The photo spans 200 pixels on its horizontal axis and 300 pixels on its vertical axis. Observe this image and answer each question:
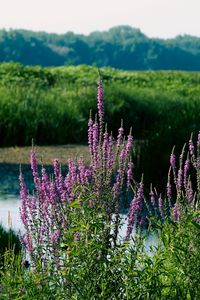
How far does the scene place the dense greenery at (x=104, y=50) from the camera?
140375 millimetres

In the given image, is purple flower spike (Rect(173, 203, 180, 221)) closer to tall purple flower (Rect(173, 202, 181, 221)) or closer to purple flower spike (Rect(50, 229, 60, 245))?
tall purple flower (Rect(173, 202, 181, 221))

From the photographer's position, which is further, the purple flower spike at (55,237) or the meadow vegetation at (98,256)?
the purple flower spike at (55,237)

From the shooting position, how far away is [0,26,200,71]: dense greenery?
461 ft

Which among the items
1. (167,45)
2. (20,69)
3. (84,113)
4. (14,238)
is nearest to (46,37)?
(167,45)

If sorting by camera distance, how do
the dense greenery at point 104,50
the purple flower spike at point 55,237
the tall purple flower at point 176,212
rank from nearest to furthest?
the purple flower spike at point 55,237 → the tall purple flower at point 176,212 → the dense greenery at point 104,50

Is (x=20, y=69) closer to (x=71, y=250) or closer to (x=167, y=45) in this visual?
(x=71, y=250)

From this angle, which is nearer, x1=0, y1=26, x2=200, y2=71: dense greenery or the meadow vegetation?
the meadow vegetation

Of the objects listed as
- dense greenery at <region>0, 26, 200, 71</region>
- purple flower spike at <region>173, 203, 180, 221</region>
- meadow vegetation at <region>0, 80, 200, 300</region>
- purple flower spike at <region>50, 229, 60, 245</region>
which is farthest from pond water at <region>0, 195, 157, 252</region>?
dense greenery at <region>0, 26, 200, 71</region>

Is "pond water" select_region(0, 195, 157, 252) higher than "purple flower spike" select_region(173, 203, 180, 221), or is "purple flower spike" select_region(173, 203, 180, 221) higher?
"purple flower spike" select_region(173, 203, 180, 221)

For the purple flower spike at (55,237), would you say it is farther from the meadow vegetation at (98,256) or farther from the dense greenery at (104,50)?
the dense greenery at (104,50)

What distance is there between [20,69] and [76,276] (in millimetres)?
28717

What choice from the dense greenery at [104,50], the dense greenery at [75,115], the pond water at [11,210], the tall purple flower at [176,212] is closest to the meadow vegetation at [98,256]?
the tall purple flower at [176,212]

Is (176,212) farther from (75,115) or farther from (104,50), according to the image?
(104,50)

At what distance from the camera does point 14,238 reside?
8258 mm
